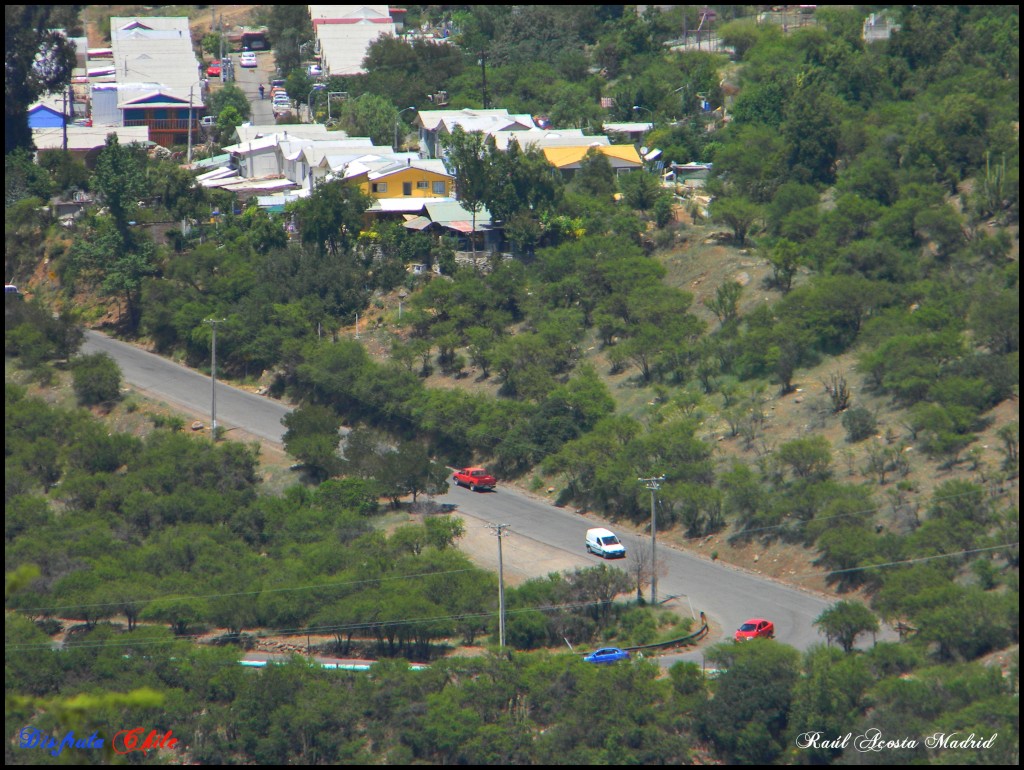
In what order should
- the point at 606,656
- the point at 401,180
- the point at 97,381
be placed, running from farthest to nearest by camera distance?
the point at 401,180
the point at 97,381
the point at 606,656

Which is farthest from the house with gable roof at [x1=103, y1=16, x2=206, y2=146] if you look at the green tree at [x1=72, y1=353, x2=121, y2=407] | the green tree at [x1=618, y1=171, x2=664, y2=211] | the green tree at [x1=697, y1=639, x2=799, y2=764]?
the green tree at [x1=697, y1=639, x2=799, y2=764]

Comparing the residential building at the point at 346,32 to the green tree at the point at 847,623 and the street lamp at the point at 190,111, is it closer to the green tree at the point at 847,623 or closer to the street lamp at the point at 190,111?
the street lamp at the point at 190,111

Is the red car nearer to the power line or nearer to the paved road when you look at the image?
the power line

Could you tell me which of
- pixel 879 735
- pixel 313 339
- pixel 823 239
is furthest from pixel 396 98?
pixel 879 735

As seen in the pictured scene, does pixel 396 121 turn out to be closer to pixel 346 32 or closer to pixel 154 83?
pixel 154 83

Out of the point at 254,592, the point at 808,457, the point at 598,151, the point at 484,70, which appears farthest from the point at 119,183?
the point at 808,457

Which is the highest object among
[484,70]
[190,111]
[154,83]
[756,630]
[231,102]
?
[484,70]
